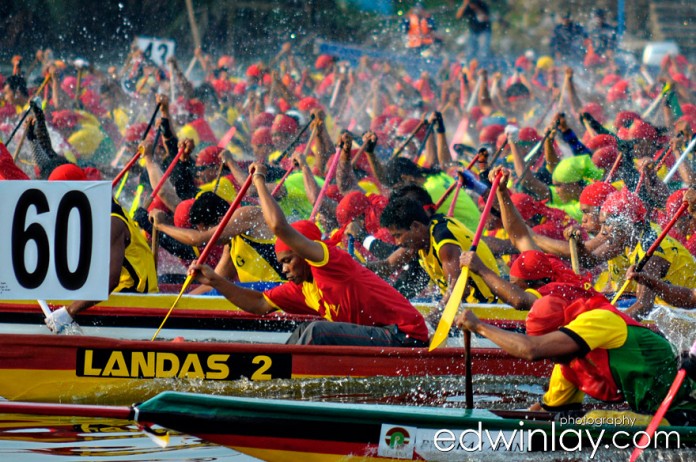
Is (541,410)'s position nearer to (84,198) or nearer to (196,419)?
(196,419)

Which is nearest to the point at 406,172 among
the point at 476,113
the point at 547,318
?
the point at 547,318

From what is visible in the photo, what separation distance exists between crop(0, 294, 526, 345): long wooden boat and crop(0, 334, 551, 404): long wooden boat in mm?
1451

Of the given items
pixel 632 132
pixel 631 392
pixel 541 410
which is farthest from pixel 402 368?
pixel 632 132

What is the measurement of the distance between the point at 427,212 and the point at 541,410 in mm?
2823

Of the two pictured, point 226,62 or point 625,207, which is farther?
point 226,62

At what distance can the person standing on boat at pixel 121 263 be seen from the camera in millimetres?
7863

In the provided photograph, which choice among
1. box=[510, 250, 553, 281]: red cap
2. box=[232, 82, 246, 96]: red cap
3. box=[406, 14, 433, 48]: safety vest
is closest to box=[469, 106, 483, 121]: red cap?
box=[232, 82, 246, 96]: red cap

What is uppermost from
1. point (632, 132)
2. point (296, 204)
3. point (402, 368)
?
point (632, 132)

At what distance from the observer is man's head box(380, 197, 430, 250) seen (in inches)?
297

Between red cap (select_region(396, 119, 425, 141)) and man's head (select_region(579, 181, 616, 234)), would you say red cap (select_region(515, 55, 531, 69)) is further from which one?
man's head (select_region(579, 181, 616, 234))

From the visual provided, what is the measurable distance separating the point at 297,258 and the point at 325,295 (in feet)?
1.05

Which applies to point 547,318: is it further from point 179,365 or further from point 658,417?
point 179,365

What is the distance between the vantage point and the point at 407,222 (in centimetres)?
754

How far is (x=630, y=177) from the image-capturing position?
36.0 feet
